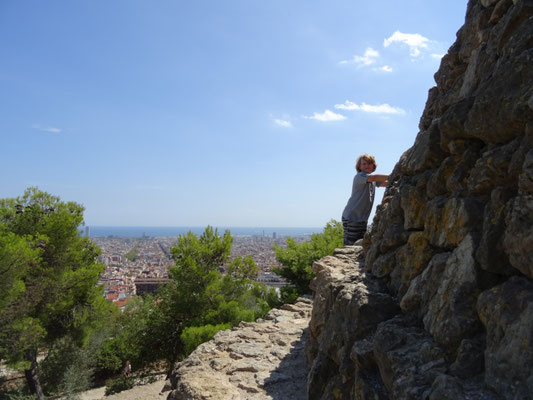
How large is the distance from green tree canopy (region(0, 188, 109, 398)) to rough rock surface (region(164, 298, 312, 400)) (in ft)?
31.7

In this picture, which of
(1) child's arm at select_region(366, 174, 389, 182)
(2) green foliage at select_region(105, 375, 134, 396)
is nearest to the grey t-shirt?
(1) child's arm at select_region(366, 174, 389, 182)

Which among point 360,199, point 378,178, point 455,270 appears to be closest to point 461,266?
point 455,270

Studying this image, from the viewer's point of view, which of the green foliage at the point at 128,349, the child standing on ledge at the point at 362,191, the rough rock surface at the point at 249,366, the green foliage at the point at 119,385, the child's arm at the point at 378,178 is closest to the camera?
the rough rock surface at the point at 249,366

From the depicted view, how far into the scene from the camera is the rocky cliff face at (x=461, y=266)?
1.91m

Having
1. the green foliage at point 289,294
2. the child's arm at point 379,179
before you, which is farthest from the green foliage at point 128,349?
the child's arm at point 379,179

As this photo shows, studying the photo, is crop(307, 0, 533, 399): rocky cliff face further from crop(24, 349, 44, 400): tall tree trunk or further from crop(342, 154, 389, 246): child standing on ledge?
crop(24, 349, 44, 400): tall tree trunk

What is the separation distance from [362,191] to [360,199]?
Result: 157 mm

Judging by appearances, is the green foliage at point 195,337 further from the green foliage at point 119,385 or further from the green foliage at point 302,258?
the green foliage at point 119,385

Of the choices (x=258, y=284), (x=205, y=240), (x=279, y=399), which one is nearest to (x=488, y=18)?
(x=279, y=399)

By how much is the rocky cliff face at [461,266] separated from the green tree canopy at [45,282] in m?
12.5

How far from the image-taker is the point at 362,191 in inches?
254

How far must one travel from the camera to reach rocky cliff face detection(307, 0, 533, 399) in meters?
1.91

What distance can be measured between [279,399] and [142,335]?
14.0 m

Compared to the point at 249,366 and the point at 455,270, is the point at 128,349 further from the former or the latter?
the point at 455,270
